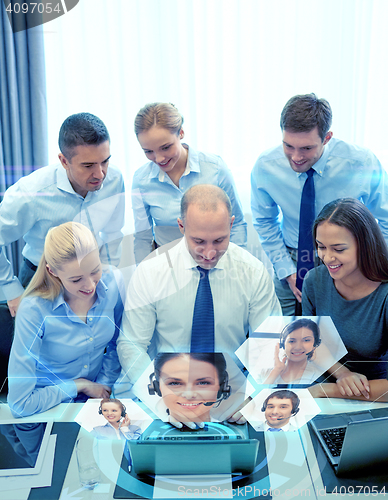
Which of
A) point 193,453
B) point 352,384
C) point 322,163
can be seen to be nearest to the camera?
point 193,453

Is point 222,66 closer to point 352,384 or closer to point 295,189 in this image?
point 295,189

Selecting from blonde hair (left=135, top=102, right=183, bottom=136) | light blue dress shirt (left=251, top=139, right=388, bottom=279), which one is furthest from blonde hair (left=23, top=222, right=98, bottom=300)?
light blue dress shirt (left=251, top=139, right=388, bottom=279)

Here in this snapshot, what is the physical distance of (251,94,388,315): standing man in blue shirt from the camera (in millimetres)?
1450

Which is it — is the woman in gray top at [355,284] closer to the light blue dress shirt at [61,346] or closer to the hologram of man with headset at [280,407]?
the hologram of man with headset at [280,407]

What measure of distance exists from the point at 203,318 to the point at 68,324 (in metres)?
0.39

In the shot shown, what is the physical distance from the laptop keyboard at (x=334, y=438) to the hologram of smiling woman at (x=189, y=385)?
0.77ft

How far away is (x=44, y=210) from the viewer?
1545mm

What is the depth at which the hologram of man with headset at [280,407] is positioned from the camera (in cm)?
99

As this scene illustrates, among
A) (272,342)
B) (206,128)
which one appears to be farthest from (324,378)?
(206,128)

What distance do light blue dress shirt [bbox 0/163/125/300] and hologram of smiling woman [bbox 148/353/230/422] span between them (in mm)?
505

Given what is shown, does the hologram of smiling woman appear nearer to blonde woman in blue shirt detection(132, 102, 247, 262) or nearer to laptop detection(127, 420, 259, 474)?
laptop detection(127, 420, 259, 474)

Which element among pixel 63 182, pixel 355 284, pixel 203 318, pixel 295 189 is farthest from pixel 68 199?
pixel 355 284

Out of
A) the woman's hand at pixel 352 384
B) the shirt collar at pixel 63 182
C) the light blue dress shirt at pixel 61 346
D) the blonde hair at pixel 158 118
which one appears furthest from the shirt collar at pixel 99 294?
the woman's hand at pixel 352 384

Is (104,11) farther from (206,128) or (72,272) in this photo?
(72,272)
